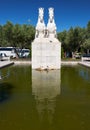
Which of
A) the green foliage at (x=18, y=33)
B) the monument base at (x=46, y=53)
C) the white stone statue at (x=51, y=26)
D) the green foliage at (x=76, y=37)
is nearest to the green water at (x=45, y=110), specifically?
the monument base at (x=46, y=53)

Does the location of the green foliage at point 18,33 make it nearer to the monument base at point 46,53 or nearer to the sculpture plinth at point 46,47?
the sculpture plinth at point 46,47

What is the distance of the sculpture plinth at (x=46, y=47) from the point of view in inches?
902

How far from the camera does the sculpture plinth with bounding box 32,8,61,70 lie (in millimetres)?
22906

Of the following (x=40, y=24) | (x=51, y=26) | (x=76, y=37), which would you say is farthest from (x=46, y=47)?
(x=76, y=37)

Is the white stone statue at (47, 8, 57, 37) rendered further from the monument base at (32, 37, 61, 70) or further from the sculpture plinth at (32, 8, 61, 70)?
the monument base at (32, 37, 61, 70)

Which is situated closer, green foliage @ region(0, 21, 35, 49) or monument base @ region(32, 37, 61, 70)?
monument base @ region(32, 37, 61, 70)

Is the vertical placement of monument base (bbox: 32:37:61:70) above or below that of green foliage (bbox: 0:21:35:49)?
below

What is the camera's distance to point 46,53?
907 inches

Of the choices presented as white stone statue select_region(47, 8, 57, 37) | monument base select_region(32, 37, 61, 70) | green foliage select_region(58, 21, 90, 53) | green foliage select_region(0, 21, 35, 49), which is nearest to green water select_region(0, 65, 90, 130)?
monument base select_region(32, 37, 61, 70)

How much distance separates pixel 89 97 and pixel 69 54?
47718 millimetres

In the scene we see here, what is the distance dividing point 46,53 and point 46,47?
584 mm

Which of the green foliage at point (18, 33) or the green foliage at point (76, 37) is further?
the green foliage at point (76, 37)

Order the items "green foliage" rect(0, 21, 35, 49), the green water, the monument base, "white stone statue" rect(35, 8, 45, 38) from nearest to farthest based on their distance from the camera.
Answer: the green water → the monument base → "white stone statue" rect(35, 8, 45, 38) → "green foliage" rect(0, 21, 35, 49)

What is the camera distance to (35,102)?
345 inches
